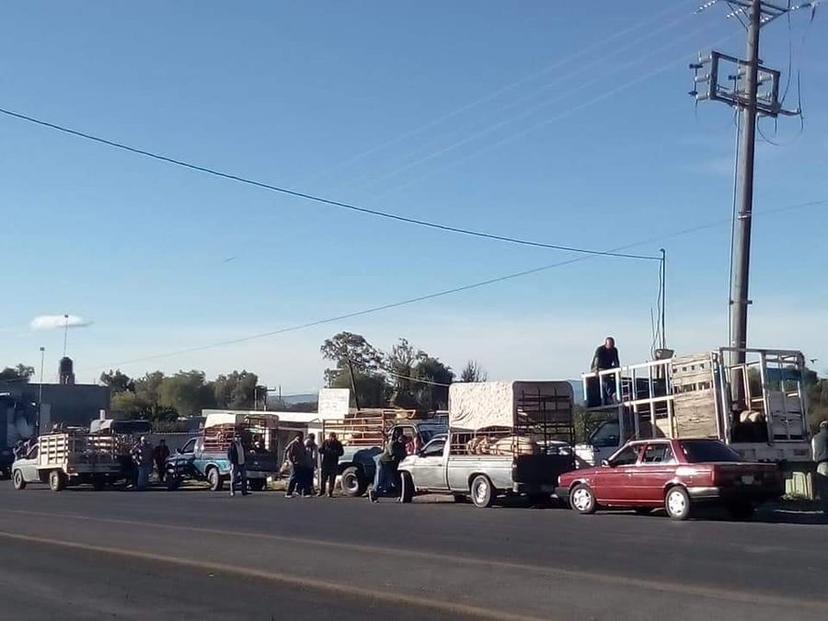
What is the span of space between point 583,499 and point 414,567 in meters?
9.25

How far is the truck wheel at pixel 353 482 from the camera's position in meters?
28.8

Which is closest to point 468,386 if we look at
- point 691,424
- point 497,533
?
point 691,424

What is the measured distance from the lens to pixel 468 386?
27.0 meters

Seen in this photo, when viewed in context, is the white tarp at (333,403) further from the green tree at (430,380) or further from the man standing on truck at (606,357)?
the green tree at (430,380)

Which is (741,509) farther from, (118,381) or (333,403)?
(118,381)

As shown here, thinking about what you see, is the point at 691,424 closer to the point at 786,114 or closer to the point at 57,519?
the point at 786,114

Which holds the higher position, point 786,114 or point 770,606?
point 786,114

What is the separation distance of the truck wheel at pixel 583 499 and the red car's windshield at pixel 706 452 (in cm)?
219

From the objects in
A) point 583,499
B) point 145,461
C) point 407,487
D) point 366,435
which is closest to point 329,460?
point 407,487

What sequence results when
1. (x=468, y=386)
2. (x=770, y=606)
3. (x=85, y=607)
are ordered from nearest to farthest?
(x=770, y=606), (x=85, y=607), (x=468, y=386)

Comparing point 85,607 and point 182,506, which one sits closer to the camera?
point 85,607

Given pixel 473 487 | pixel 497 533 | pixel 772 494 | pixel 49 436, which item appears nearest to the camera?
pixel 497 533

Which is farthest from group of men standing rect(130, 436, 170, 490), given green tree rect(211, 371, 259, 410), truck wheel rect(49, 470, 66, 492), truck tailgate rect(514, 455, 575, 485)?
green tree rect(211, 371, 259, 410)

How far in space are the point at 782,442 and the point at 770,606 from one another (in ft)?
43.8
